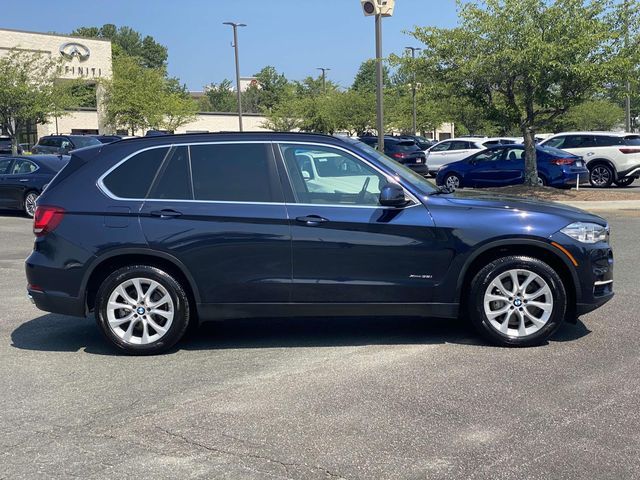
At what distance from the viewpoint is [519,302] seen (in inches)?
217

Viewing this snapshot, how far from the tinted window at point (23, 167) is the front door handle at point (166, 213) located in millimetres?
11519

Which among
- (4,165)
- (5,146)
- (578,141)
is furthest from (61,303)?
(5,146)

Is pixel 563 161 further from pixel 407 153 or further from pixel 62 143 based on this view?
pixel 62 143

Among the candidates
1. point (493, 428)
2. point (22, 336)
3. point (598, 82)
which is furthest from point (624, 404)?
point (598, 82)

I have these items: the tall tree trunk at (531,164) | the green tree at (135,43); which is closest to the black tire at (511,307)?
the tall tree trunk at (531,164)

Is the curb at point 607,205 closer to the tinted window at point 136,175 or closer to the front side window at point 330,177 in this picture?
the front side window at point 330,177

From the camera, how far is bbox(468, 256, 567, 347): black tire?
545 centimetres

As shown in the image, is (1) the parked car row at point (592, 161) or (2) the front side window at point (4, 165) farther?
(1) the parked car row at point (592, 161)

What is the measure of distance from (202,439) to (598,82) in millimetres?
15726

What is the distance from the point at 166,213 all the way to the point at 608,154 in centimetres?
1794

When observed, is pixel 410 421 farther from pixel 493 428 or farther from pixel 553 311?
pixel 553 311

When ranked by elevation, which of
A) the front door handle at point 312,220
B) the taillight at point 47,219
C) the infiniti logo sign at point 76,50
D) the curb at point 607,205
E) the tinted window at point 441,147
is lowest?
the curb at point 607,205

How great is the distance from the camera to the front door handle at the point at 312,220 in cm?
543

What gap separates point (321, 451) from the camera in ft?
12.5
